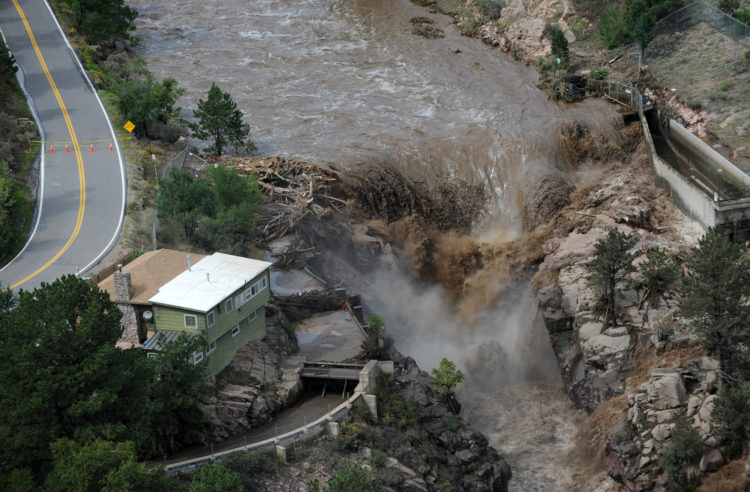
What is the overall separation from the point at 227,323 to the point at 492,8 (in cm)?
5965

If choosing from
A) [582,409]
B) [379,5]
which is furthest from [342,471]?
[379,5]

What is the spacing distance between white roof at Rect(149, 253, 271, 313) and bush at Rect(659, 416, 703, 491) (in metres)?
22.1

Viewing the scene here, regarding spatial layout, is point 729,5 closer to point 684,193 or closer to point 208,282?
point 684,193

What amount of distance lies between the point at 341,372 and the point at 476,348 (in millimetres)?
13404

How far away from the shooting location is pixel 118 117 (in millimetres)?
72812

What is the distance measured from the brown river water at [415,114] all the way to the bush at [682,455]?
6.22m

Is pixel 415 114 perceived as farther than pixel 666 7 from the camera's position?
No

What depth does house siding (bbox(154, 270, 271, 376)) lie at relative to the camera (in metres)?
45.4

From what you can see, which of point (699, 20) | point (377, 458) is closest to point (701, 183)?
point (699, 20)

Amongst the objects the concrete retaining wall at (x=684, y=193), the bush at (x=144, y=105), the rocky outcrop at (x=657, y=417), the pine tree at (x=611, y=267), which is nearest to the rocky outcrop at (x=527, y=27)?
the concrete retaining wall at (x=684, y=193)

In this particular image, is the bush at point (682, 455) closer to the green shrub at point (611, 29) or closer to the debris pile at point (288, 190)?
the debris pile at point (288, 190)

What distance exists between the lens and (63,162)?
214 feet

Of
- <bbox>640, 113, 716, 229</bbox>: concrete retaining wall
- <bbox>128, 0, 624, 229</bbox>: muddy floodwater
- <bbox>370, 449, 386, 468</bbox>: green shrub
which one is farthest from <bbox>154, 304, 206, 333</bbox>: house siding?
<bbox>640, 113, 716, 229</bbox>: concrete retaining wall

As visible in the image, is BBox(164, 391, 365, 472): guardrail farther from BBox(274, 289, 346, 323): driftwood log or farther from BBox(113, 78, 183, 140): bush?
BBox(113, 78, 183, 140): bush
